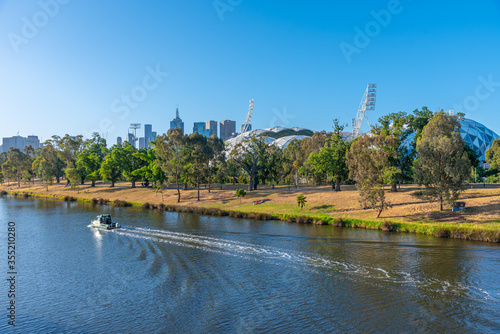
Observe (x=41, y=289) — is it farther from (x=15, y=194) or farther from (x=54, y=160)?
(x=54, y=160)

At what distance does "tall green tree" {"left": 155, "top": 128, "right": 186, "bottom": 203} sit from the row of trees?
8.7 inches

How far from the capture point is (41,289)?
2500cm

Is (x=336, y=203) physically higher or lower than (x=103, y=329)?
higher

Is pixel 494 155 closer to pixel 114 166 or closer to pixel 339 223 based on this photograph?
pixel 339 223

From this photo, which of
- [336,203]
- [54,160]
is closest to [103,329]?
[336,203]

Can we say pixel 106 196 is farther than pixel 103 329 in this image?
Yes

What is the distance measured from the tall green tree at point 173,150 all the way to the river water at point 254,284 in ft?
117

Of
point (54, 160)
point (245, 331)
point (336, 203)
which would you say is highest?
point (54, 160)

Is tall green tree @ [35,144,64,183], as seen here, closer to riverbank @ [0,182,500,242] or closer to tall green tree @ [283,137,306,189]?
riverbank @ [0,182,500,242]

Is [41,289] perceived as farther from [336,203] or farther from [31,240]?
[336,203]

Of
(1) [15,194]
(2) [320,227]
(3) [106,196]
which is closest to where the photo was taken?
(2) [320,227]

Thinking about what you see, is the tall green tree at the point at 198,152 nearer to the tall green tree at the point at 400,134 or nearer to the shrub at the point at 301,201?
the shrub at the point at 301,201

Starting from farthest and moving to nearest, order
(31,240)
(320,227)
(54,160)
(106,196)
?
(54,160)
(106,196)
(320,227)
(31,240)

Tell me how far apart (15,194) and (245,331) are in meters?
123
